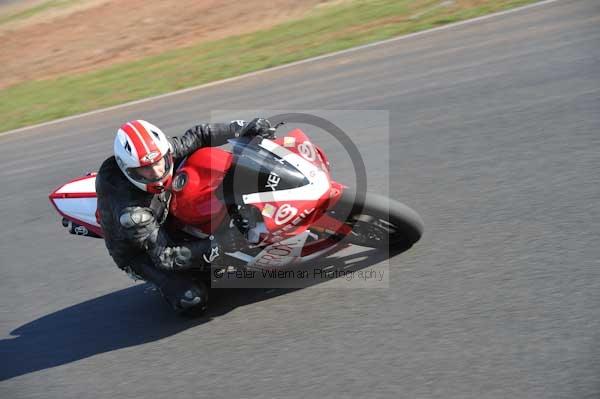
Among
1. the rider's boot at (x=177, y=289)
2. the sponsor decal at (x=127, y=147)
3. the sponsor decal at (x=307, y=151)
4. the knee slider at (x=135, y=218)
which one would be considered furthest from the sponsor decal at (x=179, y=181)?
the sponsor decal at (x=307, y=151)

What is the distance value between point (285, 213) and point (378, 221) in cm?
77

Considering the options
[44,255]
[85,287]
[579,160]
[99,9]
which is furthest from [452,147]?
[99,9]

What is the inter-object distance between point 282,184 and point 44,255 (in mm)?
3326

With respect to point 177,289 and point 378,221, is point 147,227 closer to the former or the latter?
point 177,289

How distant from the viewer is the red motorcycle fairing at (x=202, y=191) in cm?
491

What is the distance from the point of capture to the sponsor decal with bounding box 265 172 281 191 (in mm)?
4695

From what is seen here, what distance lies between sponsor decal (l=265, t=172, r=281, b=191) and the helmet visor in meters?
0.69

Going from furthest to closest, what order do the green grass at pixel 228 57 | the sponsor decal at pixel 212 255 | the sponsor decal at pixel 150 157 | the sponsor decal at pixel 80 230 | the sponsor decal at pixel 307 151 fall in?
1. the green grass at pixel 228 57
2. the sponsor decal at pixel 80 230
3. the sponsor decal at pixel 307 151
4. the sponsor decal at pixel 212 255
5. the sponsor decal at pixel 150 157

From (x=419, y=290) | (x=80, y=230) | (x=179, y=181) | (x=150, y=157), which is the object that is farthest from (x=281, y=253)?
(x=80, y=230)

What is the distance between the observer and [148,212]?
478 centimetres

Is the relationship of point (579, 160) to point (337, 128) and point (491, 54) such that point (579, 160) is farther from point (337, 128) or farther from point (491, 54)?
point (491, 54)

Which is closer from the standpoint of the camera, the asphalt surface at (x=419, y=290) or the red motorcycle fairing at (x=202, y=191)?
the asphalt surface at (x=419, y=290)

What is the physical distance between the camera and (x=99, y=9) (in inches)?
784

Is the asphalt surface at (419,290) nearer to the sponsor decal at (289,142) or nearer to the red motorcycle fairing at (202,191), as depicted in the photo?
the red motorcycle fairing at (202,191)
